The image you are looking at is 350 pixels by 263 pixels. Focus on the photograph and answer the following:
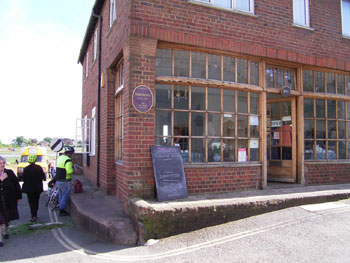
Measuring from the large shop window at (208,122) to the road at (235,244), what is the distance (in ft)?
5.50

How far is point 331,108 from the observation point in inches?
320

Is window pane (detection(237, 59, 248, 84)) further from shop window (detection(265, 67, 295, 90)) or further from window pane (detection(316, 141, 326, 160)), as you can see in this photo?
window pane (detection(316, 141, 326, 160))

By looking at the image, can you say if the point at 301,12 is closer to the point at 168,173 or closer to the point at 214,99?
the point at 214,99

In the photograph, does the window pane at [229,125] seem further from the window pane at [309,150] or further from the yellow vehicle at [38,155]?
the yellow vehicle at [38,155]

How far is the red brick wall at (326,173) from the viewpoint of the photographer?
7.57 metres

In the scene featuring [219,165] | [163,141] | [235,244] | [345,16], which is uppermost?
[345,16]

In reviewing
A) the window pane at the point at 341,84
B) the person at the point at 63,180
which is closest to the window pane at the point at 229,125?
the window pane at the point at 341,84

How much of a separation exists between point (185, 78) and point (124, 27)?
1.71 m

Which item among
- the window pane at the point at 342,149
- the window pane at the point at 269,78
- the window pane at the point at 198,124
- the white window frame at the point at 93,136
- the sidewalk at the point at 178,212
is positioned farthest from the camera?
the white window frame at the point at 93,136

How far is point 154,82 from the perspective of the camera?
5.86m

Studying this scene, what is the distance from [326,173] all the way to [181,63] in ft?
16.4

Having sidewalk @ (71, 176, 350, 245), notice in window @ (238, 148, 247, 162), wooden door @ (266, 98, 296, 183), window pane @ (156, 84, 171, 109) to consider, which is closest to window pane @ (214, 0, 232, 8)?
window pane @ (156, 84, 171, 109)

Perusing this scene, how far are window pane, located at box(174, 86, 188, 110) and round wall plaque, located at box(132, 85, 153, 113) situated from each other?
2.09 feet

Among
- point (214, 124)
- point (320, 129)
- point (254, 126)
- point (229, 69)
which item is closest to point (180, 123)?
point (214, 124)
